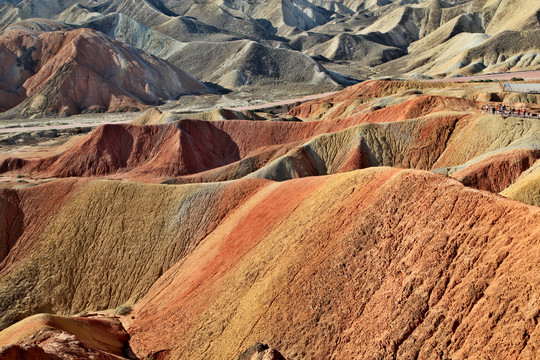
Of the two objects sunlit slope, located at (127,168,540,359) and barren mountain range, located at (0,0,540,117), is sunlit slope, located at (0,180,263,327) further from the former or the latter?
barren mountain range, located at (0,0,540,117)

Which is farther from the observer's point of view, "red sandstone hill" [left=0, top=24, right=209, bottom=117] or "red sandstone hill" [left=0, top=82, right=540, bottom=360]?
"red sandstone hill" [left=0, top=24, right=209, bottom=117]

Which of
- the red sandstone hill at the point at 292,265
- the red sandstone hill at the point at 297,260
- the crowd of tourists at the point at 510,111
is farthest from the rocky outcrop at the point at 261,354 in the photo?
the crowd of tourists at the point at 510,111

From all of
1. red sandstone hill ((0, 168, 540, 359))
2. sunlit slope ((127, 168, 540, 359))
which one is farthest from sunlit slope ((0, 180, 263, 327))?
sunlit slope ((127, 168, 540, 359))

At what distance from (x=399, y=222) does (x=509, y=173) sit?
14910 mm

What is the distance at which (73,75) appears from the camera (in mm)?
92625

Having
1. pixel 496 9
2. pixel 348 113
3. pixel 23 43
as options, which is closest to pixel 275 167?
pixel 348 113

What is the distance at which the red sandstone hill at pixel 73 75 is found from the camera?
303 feet

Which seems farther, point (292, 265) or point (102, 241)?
point (102, 241)

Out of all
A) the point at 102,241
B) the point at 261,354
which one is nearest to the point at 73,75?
the point at 102,241

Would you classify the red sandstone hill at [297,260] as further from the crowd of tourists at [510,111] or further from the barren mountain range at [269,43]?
the barren mountain range at [269,43]

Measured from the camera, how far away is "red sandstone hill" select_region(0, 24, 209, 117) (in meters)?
92.4

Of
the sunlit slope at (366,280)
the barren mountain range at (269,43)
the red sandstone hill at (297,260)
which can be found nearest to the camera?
the sunlit slope at (366,280)

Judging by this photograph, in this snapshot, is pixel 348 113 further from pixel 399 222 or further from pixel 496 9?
pixel 496 9

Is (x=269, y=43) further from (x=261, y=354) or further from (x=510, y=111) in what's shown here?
(x=261, y=354)
